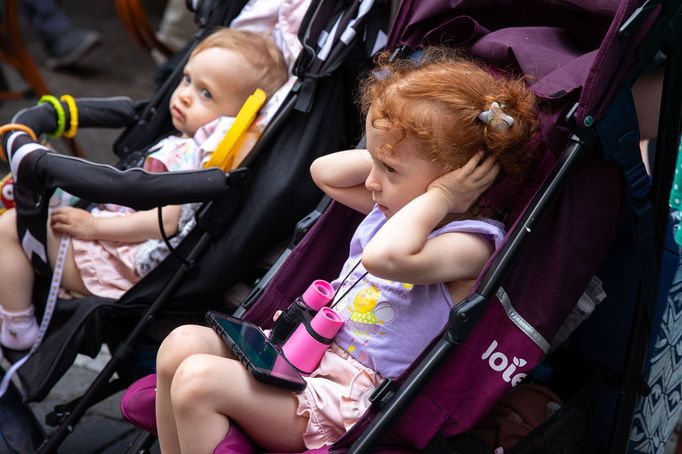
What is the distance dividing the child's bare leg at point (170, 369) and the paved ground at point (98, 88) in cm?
97

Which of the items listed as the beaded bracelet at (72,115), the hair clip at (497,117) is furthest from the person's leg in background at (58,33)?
the hair clip at (497,117)

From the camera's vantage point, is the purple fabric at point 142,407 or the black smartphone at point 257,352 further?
the purple fabric at point 142,407

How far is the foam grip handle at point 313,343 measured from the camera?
2.18 metres

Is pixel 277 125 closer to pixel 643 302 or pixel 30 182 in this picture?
pixel 30 182

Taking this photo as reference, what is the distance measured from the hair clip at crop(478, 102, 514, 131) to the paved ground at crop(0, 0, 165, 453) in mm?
1755

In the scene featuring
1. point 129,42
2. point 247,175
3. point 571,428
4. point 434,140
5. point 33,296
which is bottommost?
point 129,42

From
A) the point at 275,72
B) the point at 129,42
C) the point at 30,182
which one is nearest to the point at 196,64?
the point at 275,72

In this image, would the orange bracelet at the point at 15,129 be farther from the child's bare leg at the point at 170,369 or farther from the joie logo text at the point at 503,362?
the joie logo text at the point at 503,362

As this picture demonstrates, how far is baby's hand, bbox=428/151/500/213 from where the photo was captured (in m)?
2.03

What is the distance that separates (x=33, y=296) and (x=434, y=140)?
143 cm

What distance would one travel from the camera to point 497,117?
6.54ft

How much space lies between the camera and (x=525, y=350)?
2053 millimetres

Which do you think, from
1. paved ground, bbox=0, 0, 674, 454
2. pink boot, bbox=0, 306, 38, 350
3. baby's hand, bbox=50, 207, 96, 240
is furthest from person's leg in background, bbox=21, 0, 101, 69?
pink boot, bbox=0, 306, 38, 350

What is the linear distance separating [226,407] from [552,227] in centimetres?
83
